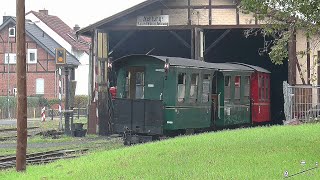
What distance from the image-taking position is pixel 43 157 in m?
21.1

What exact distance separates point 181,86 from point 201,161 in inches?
368

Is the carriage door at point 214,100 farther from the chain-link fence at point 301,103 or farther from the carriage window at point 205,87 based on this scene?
the chain-link fence at point 301,103

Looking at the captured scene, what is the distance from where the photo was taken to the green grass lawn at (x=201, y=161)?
13.5 m

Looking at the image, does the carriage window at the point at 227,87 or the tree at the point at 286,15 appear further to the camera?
the carriage window at the point at 227,87

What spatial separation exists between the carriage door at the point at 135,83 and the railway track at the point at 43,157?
2929 mm

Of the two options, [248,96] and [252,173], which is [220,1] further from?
[252,173]

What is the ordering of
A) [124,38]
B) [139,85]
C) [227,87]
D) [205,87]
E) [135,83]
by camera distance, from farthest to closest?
[124,38], [227,87], [205,87], [135,83], [139,85]

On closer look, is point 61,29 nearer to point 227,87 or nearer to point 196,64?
point 227,87

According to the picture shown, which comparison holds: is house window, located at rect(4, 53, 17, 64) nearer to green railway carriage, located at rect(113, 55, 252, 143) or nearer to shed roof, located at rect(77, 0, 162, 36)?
shed roof, located at rect(77, 0, 162, 36)

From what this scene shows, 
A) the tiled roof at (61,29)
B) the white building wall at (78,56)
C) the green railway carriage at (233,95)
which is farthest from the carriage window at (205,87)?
the tiled roof at (61,29)

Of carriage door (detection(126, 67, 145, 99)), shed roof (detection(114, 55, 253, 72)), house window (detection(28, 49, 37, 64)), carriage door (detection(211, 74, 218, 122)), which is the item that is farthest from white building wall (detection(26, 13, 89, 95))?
carriage door (detection(126, 67, 145, 99))

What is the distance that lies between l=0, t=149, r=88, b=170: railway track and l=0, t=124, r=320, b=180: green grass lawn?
184 cm

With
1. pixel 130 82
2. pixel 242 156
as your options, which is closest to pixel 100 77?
pixel 130 82

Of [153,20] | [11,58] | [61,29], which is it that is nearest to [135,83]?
[153,20]
